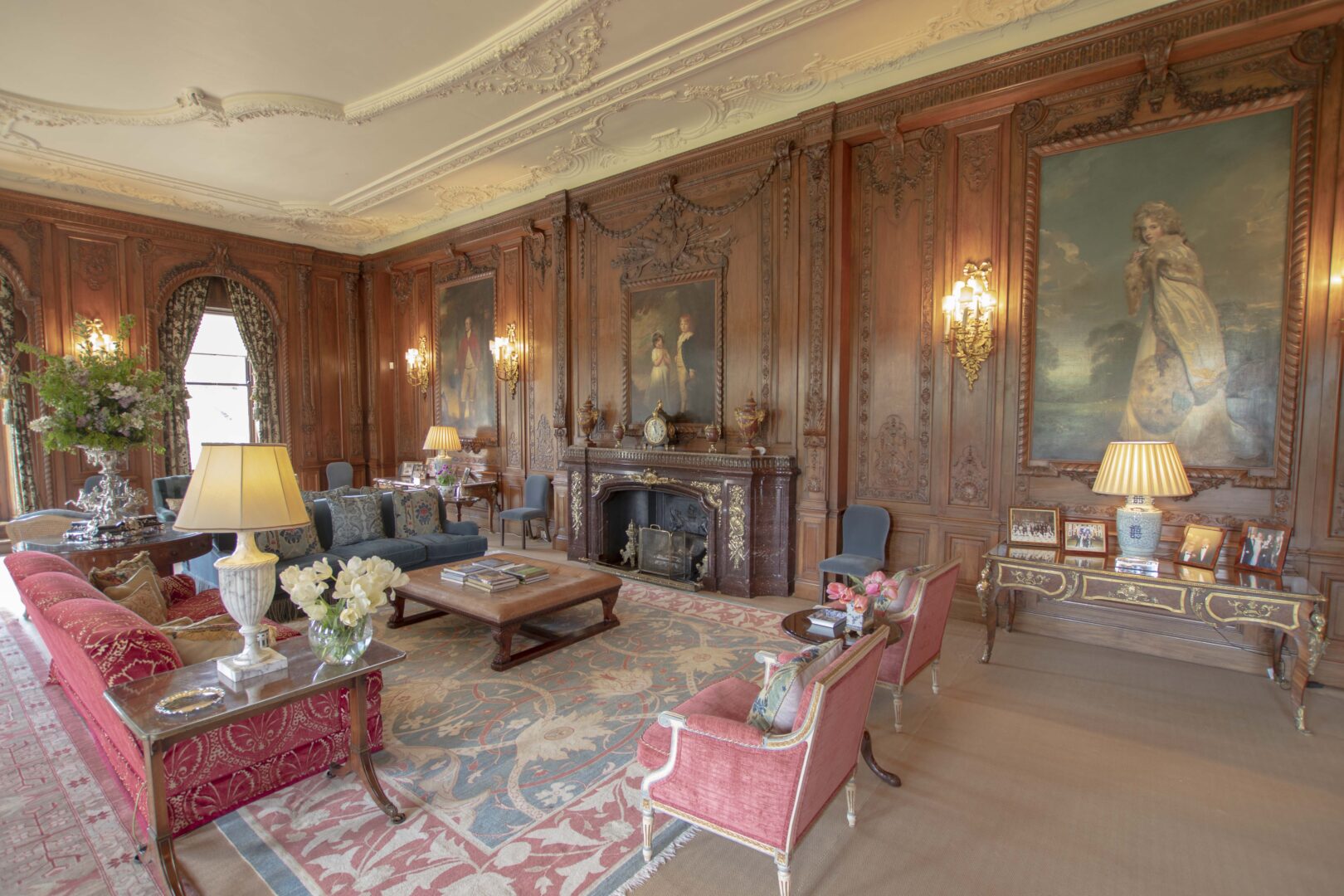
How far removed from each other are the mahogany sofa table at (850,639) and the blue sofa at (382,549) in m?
3.39

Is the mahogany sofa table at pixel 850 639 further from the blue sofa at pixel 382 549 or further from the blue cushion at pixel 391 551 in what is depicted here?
the blue cushion at pixel 391 551

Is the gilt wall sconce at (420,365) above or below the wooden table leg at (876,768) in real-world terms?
above

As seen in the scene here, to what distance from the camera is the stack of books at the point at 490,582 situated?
164 inches

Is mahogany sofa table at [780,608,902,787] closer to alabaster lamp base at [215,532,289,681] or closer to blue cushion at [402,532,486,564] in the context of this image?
alabaster lamp base at [215,532,289,681]

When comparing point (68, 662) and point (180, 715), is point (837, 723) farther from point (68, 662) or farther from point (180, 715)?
point (68, 662)

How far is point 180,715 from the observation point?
1932 millimetres

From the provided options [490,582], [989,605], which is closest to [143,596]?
[490,582]

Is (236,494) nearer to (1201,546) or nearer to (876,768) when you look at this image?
(876,768)

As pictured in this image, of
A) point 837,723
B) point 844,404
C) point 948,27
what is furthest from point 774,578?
point 948,27

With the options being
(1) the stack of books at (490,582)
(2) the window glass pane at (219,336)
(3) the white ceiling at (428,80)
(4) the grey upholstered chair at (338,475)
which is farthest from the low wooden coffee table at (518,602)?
(2) the window glass pane at (219,336)

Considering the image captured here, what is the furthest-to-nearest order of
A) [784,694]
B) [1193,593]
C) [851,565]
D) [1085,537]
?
[851,565]
[1085,537]
[1193,593]
[784,694]

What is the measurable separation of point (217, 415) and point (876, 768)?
31.6 feet

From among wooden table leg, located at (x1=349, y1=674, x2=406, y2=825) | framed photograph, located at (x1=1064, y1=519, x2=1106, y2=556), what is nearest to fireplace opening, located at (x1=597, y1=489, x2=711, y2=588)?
framed photograph, located at (x1=1064, y1=519, x2=1106, y2=556)

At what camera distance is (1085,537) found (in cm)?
407
